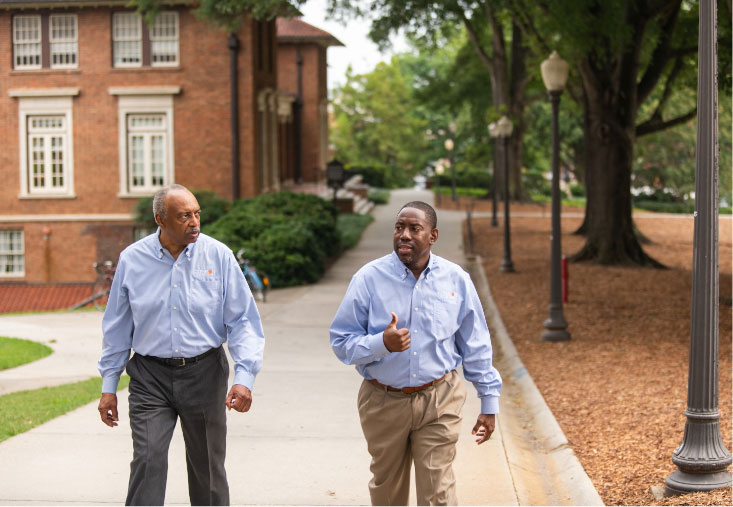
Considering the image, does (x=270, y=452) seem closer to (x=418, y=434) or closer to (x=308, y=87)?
(x=418, y=434)

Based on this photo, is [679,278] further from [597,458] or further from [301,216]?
[597,458]

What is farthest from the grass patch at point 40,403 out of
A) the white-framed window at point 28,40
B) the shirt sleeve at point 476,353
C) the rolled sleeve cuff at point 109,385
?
the white-framed window at point 28,40

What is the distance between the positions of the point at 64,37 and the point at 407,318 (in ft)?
84.3

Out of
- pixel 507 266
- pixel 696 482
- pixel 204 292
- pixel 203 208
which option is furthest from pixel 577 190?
pixel 204 292

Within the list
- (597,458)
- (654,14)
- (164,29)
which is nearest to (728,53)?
(654,14)

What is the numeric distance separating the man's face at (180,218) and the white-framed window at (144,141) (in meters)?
23.2

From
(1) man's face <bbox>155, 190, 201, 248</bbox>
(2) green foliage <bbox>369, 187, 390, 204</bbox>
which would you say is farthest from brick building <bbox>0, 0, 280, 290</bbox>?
(1) man's face <bbox>155, 190, 201, 248</bbox>

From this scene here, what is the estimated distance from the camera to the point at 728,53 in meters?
15.8

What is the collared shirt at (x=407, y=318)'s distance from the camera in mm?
4598

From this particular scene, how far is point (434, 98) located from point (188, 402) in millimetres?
42642

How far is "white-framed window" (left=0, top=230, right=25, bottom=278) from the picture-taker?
28562 millimetres

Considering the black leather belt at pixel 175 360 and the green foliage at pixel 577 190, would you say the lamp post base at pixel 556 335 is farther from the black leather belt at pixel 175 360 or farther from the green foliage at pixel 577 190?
the green foliage at pixel 577 190

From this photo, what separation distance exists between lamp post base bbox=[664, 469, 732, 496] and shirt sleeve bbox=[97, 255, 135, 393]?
137 inches

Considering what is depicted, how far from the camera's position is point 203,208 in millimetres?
25812
